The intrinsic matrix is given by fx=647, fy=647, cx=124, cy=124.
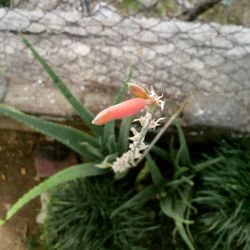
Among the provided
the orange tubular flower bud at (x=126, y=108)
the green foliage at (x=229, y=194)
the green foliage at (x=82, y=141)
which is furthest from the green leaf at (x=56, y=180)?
the orange tubular flower bud at (x=126, y=108)

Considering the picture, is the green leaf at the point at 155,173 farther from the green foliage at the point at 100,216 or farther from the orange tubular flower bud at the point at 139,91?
the orange tubular flower bud at the point at 139,91

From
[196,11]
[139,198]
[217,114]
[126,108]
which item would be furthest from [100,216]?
[126,108]

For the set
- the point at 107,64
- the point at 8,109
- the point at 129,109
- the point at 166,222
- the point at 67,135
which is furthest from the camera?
the point at 166,222

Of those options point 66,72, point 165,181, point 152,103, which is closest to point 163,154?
point 165,181

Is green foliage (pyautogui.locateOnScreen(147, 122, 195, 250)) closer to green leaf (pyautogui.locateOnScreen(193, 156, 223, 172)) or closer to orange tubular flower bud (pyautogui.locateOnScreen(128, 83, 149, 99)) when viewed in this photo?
green leaf (pyautogui.locateOnScreen(193, 156, 223, 172))

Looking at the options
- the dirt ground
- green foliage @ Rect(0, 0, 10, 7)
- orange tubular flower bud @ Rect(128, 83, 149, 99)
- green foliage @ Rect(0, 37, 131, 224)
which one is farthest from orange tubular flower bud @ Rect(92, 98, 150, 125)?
the dirt ground

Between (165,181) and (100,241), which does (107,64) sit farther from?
(100,241)
